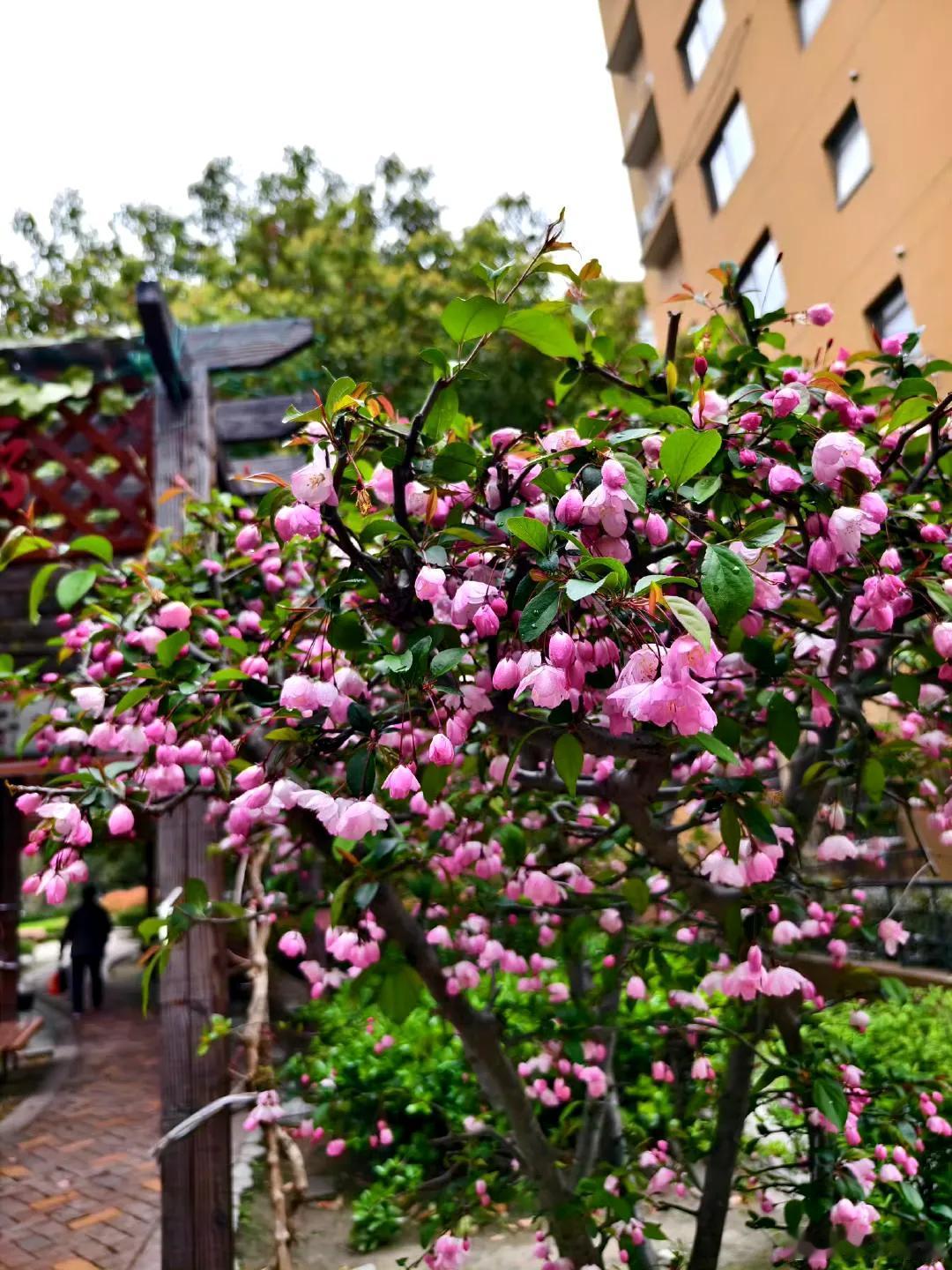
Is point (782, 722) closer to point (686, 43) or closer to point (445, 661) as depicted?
point (445, 661)

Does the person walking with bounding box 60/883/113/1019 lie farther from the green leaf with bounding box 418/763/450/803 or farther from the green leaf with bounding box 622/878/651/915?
the green leaf with bounding box 418/763/450/803

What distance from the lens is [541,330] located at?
1353mm

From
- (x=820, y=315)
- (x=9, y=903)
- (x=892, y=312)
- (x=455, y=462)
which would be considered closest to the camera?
(x=455, y=462)

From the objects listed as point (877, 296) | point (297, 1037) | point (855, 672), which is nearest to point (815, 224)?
point (877, 296)

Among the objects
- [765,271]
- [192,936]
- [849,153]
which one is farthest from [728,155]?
[192,936]

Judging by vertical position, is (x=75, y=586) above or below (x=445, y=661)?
above

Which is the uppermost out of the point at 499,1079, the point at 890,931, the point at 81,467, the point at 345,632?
the point at 81,467

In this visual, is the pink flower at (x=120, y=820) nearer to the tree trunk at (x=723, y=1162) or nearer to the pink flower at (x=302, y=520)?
the pink flower at (x=302, y=520)

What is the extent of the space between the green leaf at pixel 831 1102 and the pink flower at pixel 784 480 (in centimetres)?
127

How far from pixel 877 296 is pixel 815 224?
1.22 meters

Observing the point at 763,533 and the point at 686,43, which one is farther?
the point at 686,43

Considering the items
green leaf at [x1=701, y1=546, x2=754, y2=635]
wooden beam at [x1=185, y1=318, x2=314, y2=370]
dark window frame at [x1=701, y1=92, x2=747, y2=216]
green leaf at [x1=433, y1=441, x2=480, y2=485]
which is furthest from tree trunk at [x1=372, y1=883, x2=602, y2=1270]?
dark window frame at [x1=701, y1=92, x2=747, y2=216]

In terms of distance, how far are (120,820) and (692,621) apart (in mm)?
1289

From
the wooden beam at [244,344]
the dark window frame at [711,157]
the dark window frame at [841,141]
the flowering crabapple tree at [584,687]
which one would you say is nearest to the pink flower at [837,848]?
the flowering crabapple tree at [584,687]
